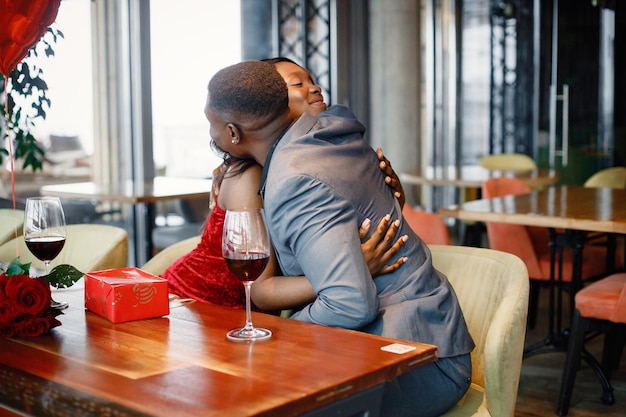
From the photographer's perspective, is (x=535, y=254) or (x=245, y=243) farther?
(x=535, y=254)

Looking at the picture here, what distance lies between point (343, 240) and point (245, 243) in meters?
0.25

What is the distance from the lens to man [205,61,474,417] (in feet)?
5.61

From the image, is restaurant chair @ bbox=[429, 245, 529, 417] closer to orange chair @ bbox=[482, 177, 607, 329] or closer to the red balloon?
the red balloon

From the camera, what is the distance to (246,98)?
1.90m

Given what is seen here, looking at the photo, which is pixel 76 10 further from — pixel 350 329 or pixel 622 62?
pixel 622 62

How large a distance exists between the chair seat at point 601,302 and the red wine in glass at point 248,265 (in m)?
2.14

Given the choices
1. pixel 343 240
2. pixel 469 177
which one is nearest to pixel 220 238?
pixel 343 240

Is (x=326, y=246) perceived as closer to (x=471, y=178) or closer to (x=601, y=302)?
(x=601, y=302)

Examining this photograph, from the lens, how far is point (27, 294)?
1610mm

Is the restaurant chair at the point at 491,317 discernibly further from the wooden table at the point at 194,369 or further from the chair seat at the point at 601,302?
the chair seat at the point at 601,302

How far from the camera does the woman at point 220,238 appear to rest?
73.2 inches

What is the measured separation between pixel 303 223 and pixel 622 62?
7.43 meters

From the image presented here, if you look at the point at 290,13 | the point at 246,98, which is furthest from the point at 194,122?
the point at 246,98

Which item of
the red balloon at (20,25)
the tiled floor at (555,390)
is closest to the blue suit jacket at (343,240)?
the red balloon at (20,25)
